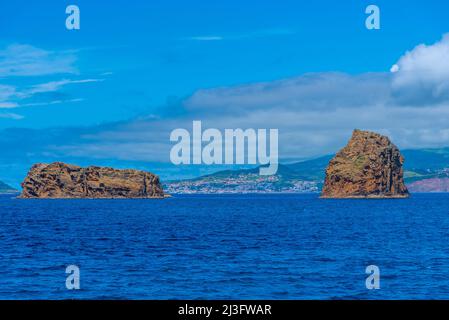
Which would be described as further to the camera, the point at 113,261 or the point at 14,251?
the point at 14,251

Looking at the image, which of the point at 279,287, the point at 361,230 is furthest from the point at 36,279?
the point at 361,230
